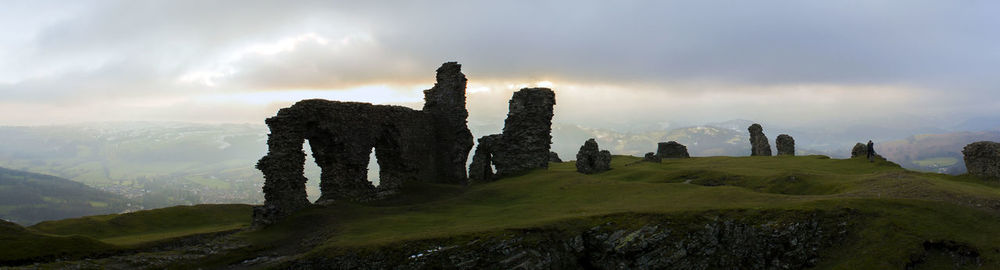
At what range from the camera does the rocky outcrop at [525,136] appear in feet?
194

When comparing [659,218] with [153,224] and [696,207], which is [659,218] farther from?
[153,224]

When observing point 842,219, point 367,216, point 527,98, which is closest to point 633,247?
point 842,219

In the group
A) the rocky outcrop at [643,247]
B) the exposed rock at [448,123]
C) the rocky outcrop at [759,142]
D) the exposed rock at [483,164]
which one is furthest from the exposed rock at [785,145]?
the rocky outcrop at [643,247]

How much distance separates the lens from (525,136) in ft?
195

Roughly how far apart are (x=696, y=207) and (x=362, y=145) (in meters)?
25.7

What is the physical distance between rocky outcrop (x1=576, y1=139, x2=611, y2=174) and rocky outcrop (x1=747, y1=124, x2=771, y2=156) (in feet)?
118

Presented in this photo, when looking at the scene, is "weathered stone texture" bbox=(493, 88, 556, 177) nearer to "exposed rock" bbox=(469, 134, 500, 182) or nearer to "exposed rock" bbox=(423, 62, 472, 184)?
"exposed rock" bbox=(469, 134, 500, 182)

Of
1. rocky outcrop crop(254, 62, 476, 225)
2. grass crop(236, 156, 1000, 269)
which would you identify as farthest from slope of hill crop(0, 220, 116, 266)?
rocky outcrop crop(254, 62, 476, 225)

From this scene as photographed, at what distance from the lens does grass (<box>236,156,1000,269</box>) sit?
24.2 metres

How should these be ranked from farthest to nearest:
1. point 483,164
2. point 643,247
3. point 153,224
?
point 483,164, point 153,224, point 643,247

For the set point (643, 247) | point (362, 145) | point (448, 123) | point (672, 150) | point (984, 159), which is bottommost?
point (643, 247)

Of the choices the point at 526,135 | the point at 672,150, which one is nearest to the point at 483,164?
the point at 526,135

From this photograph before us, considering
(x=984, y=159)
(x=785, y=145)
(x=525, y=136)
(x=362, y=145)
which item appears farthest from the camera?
(x=785, y=145)

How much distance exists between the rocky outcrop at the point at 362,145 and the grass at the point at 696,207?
2.35m
